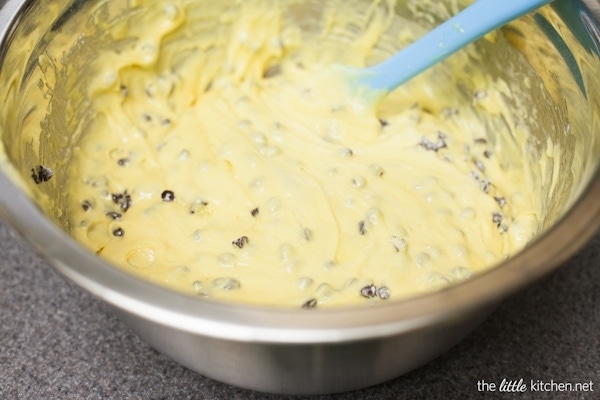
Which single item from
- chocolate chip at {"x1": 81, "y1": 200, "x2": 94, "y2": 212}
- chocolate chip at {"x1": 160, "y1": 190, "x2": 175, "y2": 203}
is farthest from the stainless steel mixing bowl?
chocolate chip at {"x1": 160, "y1": 190, "x2": 175, "y2": 203}

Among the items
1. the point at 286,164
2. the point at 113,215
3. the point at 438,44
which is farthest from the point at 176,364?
the point at 438,44

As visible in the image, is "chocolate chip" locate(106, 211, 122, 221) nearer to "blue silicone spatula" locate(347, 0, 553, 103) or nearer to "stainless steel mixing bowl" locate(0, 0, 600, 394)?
"stainless steel mixing bowl" locate(0, 0, 600, 394)

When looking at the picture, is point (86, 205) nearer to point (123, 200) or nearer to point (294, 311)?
point (123, 200)

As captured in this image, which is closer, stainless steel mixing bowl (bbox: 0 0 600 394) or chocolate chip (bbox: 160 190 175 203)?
stainless steel mixing bowl (bbox: 0 0 600 394)

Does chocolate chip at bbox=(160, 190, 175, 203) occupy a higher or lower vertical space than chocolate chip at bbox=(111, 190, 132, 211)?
higher

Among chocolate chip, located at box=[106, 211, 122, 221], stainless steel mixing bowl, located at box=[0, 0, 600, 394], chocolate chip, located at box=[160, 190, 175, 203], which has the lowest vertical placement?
chocolate chip, located at box=[106, 211, 122, 221]

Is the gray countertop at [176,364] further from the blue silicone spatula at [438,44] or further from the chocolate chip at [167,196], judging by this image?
the blue silicone spatula at [438,44]
